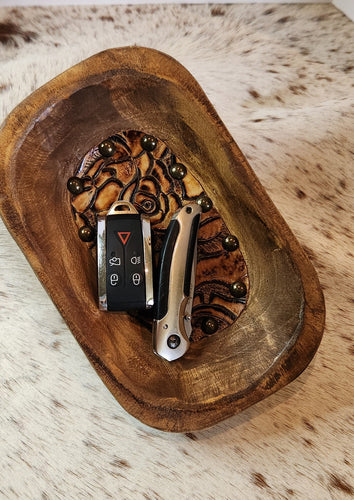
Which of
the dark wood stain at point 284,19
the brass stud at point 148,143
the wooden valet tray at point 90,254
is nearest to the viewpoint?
the wooden valet tray at point 90,254

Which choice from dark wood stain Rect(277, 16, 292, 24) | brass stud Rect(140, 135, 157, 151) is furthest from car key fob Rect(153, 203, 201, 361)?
dark wood stain Rect(277, 16, 292, 24)

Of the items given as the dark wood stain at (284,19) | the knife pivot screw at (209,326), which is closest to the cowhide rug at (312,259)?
the dark wood stain at (284,19)

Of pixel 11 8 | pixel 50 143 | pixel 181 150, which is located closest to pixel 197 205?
pixel 181 150

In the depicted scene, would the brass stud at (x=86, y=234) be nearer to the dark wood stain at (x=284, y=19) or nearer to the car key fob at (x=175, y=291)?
the car key fob at (x=175, y=291)

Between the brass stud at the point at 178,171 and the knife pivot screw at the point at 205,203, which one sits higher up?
the brass stud at the point at 178,171

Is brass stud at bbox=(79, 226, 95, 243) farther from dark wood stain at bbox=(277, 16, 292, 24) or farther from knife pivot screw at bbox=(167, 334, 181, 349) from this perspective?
dark wood stain at bbox=(277, 16, 292, 24)

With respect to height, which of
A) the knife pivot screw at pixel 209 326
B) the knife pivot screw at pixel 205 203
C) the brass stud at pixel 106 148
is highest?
the brass stud at pixel 106 148

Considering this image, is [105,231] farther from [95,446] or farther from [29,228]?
[95,446]

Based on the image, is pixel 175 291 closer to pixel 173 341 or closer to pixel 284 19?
pixel 173 341
